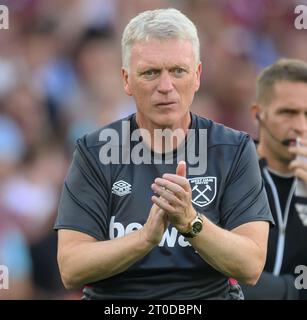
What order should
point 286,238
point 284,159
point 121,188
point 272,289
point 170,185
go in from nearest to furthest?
point 170,185
point 121,188
point 272,289
point 286,238
point 284,159

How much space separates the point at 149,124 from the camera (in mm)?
3699

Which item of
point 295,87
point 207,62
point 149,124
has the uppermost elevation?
point 207,62

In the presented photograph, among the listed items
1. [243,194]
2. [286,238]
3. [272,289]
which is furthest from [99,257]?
[286,238]

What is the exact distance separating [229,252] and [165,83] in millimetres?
698

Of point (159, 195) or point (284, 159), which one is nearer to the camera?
point (159, 195)

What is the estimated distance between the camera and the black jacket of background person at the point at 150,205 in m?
3.55

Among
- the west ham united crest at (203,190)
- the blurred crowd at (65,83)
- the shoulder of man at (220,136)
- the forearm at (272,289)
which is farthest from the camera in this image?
the blurred crowd at (65,83)

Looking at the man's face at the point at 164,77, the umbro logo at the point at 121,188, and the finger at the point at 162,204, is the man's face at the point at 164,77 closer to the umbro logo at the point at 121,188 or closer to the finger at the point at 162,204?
the umbro logo at the point at 121,188

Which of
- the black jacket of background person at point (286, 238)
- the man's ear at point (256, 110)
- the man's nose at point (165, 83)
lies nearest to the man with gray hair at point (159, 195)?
the man's nose at point (165, 83)

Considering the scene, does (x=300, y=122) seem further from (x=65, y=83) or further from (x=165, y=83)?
(x=65, y=83)

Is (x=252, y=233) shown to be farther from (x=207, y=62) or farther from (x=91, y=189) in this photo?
(x=207, y=62)

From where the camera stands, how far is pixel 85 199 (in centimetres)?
365
